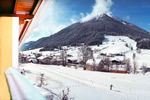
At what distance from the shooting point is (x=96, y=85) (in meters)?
10.1

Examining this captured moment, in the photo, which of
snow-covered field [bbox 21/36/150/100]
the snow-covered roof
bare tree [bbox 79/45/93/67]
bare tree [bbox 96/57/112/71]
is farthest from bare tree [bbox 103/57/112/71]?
bare tree [bbox 79/45/93/67]

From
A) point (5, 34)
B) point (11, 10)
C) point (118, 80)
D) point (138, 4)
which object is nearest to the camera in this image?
point (11, 10)

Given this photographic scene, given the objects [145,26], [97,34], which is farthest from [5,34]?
[145,26]

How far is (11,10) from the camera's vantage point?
0.87 meters

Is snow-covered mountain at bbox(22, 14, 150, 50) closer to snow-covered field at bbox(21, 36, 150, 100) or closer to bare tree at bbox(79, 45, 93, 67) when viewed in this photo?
bare tree at bbox(79, 45, 93, 67)

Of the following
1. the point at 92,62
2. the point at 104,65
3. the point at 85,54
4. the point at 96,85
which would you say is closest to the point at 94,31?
the point at 85,54

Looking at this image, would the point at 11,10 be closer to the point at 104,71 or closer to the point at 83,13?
the point at 104,71

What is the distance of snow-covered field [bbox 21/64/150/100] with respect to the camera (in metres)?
7.99

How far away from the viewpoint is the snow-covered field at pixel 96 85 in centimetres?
799

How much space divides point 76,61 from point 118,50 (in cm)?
548

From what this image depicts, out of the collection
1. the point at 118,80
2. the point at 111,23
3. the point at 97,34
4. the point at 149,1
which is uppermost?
the point at 149,1

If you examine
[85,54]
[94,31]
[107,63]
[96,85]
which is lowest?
[96,85]

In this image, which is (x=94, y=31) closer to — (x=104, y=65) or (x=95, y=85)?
(x=104, y=65)

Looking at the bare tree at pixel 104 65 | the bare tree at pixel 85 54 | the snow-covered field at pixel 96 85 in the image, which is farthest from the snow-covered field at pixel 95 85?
the bare tree at pixel 85 54
